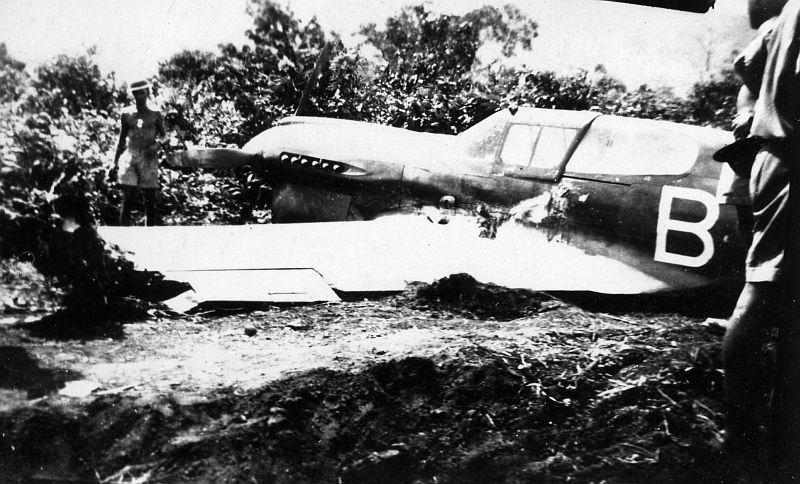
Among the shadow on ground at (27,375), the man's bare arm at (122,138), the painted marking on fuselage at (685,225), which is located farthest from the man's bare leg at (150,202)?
the painted marking on fuselage at (685,225)

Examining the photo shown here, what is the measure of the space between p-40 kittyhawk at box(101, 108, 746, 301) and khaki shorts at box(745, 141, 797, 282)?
12cm

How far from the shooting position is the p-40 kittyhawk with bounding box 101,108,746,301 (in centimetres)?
253

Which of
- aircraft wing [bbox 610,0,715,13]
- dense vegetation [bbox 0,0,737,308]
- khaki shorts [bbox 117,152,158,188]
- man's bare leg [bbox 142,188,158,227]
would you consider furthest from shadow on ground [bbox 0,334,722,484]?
aircraft wing [bbox 610,0,715,13]

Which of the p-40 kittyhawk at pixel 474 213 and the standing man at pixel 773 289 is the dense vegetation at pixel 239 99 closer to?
the p-40 kittyhawk at pixel 474 213

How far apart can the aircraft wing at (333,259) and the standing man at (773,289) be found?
60 cm

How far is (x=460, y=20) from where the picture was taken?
2.72 m

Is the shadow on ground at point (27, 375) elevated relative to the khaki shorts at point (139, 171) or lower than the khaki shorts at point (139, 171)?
lower

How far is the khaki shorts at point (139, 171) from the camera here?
8.92ft

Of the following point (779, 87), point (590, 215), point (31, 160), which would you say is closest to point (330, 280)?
point (590, 215)

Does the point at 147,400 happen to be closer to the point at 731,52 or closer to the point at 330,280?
the point at 330,280

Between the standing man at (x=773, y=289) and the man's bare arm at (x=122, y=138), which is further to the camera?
the man's bare arm at (x=122, y=138)

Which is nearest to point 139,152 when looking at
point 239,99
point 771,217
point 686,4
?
point 239,99

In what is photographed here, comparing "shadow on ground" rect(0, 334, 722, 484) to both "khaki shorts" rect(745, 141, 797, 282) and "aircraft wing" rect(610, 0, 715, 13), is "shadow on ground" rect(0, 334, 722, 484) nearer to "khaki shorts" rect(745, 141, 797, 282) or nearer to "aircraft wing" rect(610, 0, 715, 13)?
"khaki shorts" rect(745, 141, 797, 282)

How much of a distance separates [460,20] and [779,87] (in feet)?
4.61
